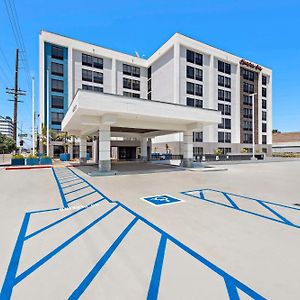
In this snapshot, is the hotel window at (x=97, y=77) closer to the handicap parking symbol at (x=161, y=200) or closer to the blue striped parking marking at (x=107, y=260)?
the handicap parking symbol at (x=161, y=200)

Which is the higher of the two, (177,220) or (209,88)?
(209,88)

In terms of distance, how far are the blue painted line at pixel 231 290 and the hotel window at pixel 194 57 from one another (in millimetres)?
44205

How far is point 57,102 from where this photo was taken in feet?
134

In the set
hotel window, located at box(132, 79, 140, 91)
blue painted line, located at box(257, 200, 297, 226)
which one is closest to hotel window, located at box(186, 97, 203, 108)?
hotel window, located at box(132, 79, 140, 91)

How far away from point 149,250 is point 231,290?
158 centimetres

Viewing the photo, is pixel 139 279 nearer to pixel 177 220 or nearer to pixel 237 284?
pixel 237 284

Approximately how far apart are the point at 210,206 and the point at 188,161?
1414cm

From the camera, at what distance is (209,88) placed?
43.2m

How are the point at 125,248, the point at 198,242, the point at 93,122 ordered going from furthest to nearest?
the point at 93,122 < the point at 198,242 < the point at 125,248

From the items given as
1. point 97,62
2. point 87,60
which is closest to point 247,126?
point 97,62

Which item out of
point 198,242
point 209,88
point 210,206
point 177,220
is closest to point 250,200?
point 210,206

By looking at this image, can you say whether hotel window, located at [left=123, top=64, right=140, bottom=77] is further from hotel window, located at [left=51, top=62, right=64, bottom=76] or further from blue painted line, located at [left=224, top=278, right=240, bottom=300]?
blue painted line, located at [left=224, top=278, right=240, bottom=300]

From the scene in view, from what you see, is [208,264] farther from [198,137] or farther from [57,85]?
[57,85]

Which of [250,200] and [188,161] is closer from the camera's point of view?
[250,200]
